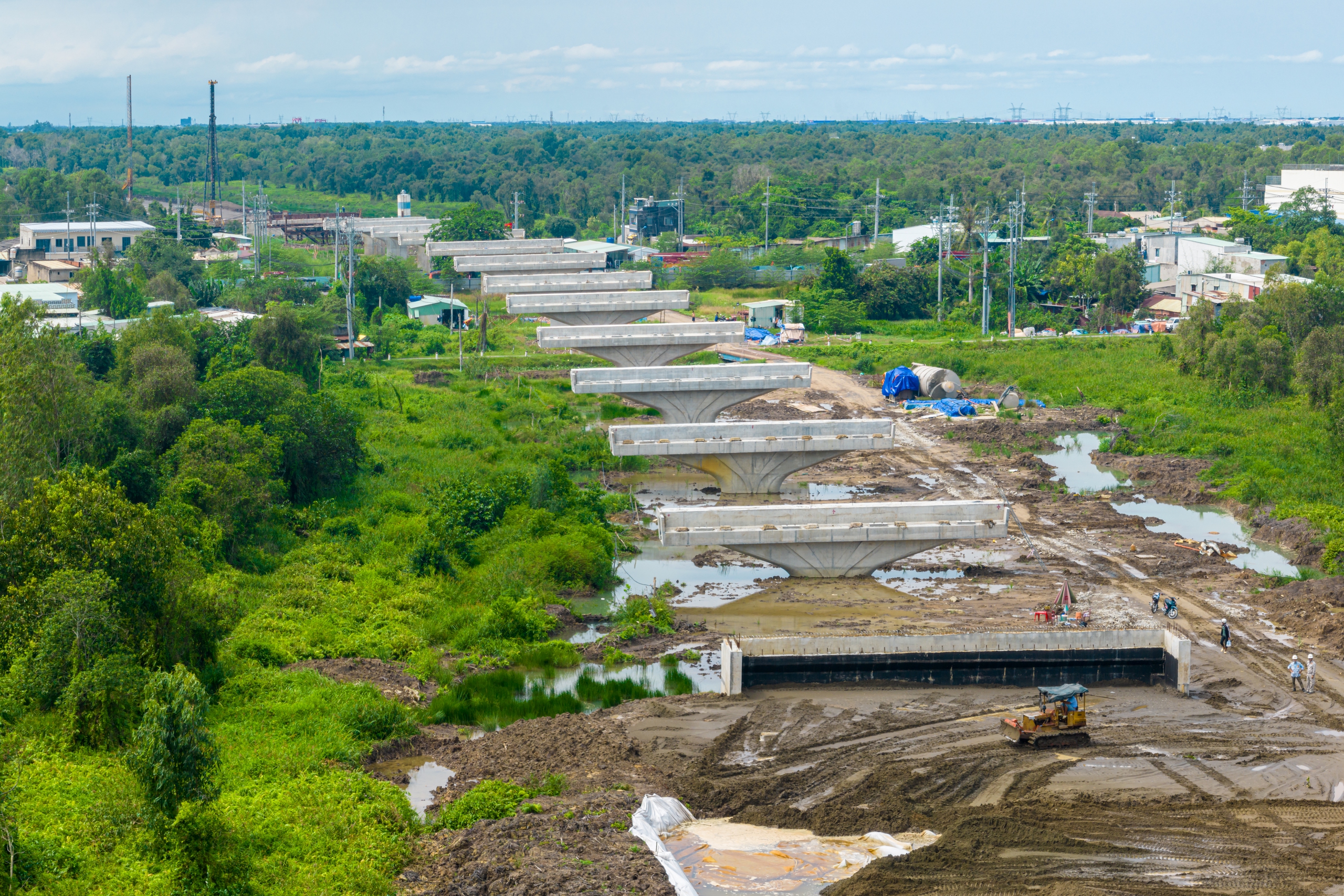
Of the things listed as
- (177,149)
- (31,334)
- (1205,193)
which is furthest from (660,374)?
(177,149)

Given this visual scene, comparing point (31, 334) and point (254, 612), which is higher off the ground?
point (31, 334)

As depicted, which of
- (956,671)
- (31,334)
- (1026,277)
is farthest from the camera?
(1026,277)

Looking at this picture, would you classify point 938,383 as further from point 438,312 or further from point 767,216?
point 767,216

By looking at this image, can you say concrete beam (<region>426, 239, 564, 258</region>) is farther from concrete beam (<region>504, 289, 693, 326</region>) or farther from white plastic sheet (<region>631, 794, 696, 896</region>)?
white plastic sheet (<region>631, 794, 696, 896</region>)

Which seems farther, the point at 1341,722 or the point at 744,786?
the point at 1341,722

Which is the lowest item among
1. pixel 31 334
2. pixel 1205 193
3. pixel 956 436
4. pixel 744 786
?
pixel 744 786

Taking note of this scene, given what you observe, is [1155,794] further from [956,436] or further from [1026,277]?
[1026,277]

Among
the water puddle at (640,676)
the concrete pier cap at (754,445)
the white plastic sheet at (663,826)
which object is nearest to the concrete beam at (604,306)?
the concrete pier cap at (754,445)
